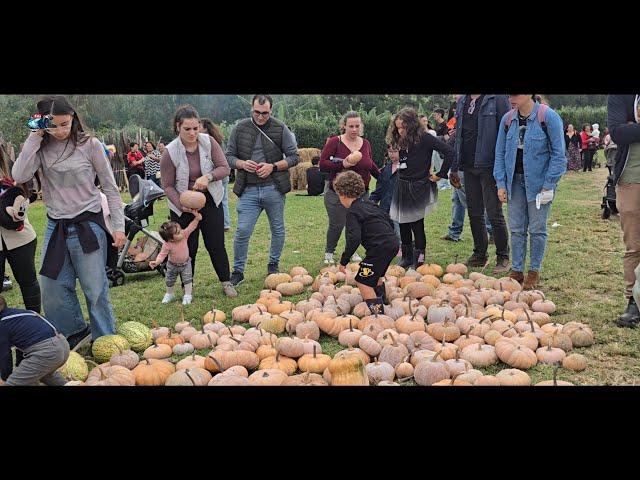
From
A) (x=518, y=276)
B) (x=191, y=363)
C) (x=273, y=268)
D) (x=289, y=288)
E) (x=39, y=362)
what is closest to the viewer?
Answer: (x=39, y=362)

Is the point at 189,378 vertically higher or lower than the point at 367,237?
lower

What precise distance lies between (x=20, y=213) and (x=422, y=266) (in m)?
3.78

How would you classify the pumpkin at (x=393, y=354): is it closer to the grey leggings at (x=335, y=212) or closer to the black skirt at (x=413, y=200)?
the black skirt at (x=413, y=200)

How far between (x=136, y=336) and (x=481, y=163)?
380cm

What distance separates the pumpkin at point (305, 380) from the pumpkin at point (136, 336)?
139cm

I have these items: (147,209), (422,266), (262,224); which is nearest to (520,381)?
(422,266)

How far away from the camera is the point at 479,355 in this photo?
417 centimetres

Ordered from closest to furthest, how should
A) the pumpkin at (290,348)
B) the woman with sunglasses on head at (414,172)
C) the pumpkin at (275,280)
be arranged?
the pumpkin at (290,348) < the pumpkin at (275,280) < the woman with sunglasses on head at (414,172)

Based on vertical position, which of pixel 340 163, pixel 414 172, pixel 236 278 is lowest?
pixel 236 278

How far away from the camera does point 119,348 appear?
14.6 feet

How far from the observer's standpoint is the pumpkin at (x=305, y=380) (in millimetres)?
3744

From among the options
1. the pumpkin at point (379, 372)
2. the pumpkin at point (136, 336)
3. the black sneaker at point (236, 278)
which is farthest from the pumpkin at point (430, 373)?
the black sneaker at point (236, 278)

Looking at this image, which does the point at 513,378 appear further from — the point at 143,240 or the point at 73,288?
the point at 143,240

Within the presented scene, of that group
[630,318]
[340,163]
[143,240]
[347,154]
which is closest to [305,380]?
[630,318]
